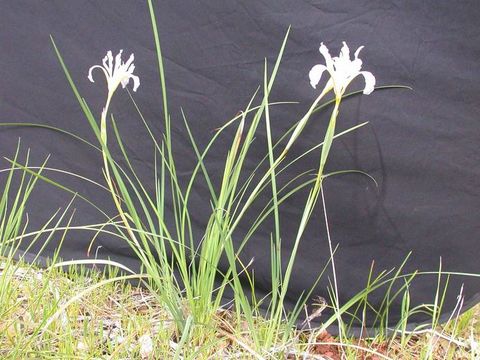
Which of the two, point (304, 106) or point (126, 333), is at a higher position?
point (304, 106)

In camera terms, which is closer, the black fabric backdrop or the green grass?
the green grass

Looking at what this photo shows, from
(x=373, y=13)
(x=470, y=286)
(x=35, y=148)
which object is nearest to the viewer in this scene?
(x=373, y=13)

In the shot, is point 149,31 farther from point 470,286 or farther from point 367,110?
point 470,286

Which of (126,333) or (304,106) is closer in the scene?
(126,333)

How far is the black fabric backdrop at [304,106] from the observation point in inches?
56.2

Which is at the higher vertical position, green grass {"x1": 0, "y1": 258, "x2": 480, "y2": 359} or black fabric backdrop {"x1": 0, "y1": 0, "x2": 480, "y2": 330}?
black fabric backdrop {"x1": 0, "y1": 0, "x2": 480, "y2": 330}

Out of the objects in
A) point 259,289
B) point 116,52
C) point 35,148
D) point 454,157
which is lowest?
point 259,289

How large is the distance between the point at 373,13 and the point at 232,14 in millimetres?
364

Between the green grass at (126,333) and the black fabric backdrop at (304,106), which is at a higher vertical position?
the black fabric backdrop at (304,106)

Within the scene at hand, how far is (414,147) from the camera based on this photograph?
148 cm

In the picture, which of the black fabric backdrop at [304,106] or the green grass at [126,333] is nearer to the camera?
the green grass at [126,333]

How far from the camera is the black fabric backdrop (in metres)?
1.43

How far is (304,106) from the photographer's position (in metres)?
1.50

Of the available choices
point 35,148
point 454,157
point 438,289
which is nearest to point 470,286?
point 438,289
